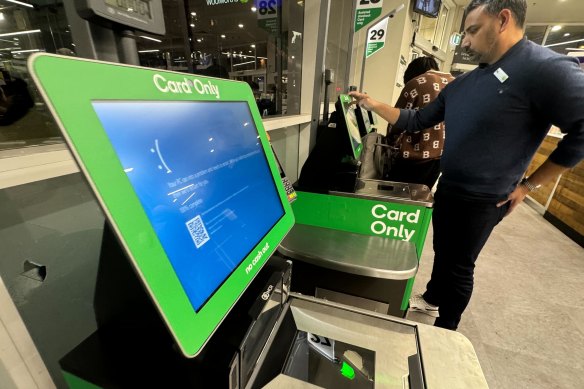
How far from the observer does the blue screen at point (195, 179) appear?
1.05 ft

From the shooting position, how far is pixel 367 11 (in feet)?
7.90

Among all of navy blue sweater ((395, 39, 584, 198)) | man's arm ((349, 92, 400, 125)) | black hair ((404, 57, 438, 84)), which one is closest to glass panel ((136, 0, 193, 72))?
man's arm ((349, 92, 400, 125))

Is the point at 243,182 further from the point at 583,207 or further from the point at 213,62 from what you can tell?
the point at 583,207

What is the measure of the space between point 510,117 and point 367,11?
5.95 feet

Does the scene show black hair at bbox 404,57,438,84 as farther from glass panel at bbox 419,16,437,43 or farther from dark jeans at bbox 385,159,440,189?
glass panel at bbox 419,16,437,43

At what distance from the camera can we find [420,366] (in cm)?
54

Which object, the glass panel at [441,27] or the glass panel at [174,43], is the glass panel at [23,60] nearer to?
the glass panel at [174,43]

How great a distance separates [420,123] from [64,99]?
1743mm

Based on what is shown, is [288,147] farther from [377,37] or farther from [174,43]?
[377,37]

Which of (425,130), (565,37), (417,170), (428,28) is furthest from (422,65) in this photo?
(565,37)

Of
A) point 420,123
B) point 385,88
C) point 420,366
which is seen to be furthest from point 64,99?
point 385,88

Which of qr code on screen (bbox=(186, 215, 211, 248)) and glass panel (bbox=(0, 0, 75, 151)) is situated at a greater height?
glass panel (bbox=(0, 0, 75, 151))

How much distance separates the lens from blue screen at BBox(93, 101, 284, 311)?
1.05 feet

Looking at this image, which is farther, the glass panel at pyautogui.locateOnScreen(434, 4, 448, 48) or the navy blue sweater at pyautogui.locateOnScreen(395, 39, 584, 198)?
the glass panel at pyautogui.locateOnScreen(434, 4, 448, 48)
